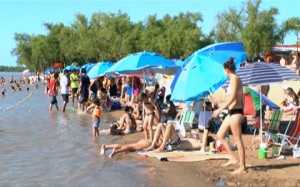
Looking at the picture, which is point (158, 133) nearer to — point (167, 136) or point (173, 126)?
point (167, 136)

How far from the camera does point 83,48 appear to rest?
214 feet

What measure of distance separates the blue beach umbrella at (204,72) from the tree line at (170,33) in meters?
44.5

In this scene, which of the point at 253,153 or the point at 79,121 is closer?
the point at 253,153

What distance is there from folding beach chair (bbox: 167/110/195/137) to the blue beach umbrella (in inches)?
60.9

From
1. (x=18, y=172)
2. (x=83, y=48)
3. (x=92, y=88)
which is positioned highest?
(x=83, y=48)

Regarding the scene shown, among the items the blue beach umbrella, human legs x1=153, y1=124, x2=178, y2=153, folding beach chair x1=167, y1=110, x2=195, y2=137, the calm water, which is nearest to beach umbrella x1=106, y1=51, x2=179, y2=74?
folding beach chair x1=167, y1=110, x2=195, y2=137

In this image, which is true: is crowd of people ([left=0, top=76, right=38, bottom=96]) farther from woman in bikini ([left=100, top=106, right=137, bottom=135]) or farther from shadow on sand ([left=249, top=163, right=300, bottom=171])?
shadow on sand ([left=249, top=163, right=300, bottom=171])

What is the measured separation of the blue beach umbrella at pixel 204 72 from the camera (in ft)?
28.8

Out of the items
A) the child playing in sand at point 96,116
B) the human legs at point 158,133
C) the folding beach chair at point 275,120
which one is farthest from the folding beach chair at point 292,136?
the child playing in sand at point 96,116

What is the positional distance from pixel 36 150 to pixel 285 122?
6602 millimetres

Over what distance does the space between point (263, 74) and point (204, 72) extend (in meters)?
1.15

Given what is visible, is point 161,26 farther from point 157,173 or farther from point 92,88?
point 157,173

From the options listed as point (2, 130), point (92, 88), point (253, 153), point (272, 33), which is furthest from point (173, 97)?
point (272, 33)

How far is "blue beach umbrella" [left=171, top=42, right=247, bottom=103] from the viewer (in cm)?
877
